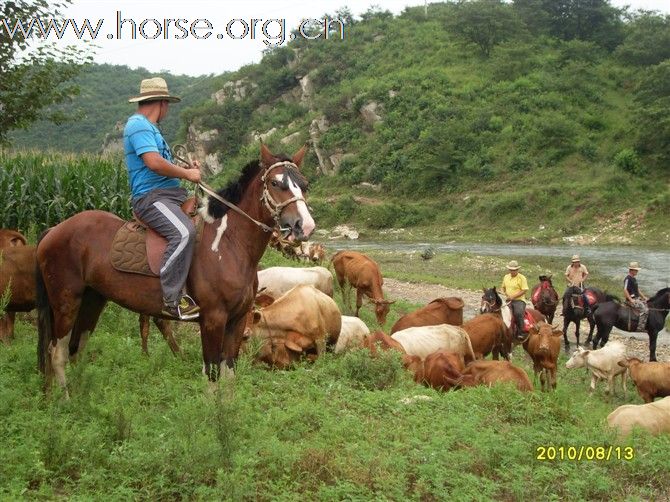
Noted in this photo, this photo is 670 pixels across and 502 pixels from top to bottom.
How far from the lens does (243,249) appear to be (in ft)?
21.7

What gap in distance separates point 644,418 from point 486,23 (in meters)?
60.9

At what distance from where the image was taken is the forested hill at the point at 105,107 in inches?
2542

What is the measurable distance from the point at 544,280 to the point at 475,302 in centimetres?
372

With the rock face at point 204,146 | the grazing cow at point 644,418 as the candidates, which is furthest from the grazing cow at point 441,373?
the rock face at point 204,146

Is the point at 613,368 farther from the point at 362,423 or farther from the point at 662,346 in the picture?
the point at 362,423

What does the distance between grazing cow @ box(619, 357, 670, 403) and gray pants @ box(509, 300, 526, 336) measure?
92.7 inches

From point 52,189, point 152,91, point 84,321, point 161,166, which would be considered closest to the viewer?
point 161,166

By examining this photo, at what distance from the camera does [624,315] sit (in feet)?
56.0

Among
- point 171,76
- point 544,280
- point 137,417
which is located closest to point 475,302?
point 544,280

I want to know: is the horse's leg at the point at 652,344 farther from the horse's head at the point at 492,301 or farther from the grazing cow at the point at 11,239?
the grazing cow at the point at 11,239

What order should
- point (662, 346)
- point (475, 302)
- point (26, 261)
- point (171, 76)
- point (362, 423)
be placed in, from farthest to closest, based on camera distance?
point (171, 76)
point (475, 302)
point (662, 346)
point (26, 261)
point (362, 423)

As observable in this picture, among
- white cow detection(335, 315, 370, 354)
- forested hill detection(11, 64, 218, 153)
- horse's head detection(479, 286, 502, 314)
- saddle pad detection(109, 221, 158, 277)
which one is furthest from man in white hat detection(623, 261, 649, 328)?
forested hill detection(11, 64, 218, 153)
